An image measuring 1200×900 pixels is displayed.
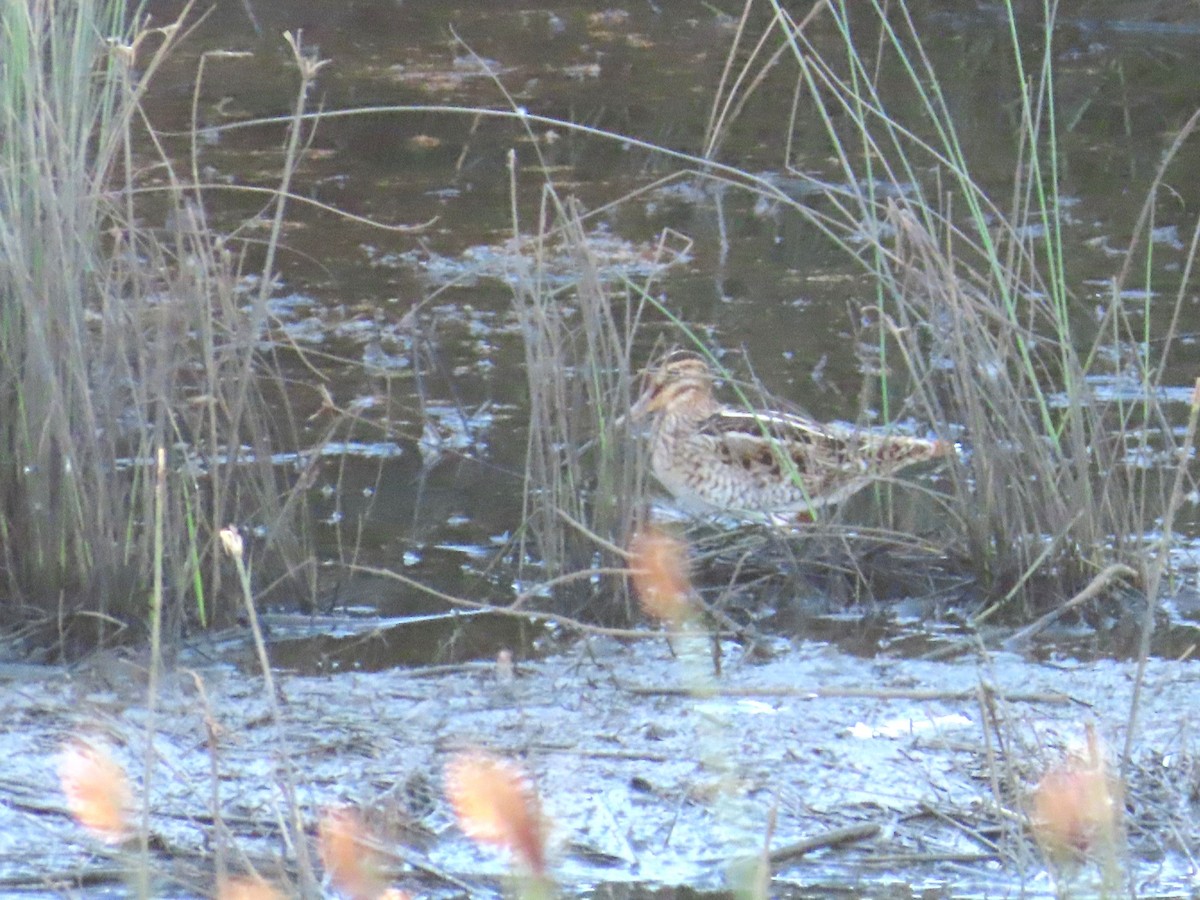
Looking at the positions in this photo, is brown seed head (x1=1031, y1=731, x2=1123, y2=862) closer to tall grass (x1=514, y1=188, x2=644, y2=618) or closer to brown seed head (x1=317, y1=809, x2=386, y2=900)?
brown seed head (x1=317, y1=809, x2=386, y2=900)

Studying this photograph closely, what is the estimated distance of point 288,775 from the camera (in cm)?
235

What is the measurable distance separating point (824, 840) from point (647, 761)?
0.43 m

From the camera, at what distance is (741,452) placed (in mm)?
5539

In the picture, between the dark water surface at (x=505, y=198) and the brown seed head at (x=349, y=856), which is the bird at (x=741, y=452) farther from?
the brown seed head at (x=349, y=856)

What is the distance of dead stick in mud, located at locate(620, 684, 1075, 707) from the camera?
3.25 m

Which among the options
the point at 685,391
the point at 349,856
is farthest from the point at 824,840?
the point at 685,391

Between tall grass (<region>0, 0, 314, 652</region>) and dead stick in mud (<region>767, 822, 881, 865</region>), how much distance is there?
144cm

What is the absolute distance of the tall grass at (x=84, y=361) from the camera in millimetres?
4180

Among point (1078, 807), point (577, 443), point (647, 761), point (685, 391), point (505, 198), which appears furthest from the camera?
point (505, 198)

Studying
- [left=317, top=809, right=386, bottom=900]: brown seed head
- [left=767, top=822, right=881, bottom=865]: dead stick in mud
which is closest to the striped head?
[left=767, top=822, right=881, bottom=865]: dead stick in mud

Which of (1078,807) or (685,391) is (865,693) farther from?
(685,391)

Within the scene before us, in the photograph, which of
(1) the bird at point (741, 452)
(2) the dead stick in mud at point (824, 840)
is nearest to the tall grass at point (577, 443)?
(1) the bird at point (741, 452)

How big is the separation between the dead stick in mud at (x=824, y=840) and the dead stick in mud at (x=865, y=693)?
0.23m

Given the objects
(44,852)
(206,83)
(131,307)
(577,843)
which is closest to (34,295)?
(131,307)
